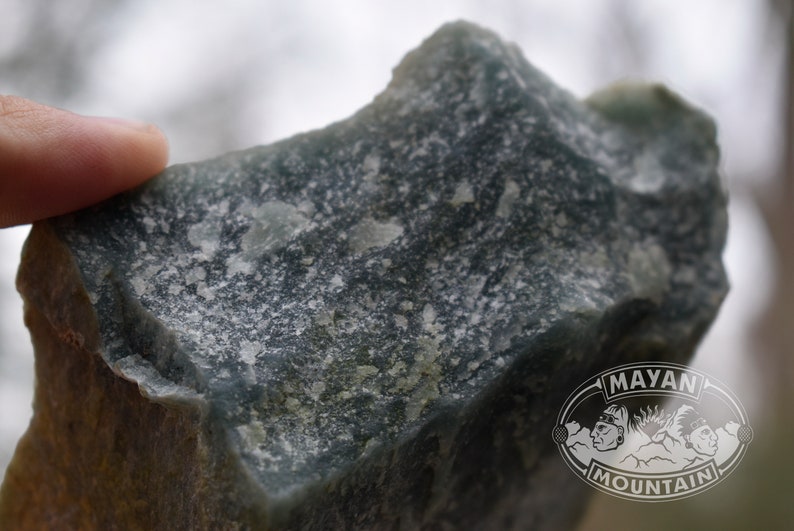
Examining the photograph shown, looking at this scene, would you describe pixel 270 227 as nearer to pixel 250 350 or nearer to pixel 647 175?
pixel 250 350

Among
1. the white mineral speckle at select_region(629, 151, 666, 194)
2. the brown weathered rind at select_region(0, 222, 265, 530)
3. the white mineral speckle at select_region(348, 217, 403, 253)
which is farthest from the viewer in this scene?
the white mineral speckle at select_region(629, 151, 666, 194)

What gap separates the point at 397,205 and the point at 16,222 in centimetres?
46

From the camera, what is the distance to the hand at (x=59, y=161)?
2.55 feet

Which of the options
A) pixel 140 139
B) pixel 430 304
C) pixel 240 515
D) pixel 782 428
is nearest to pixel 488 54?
pixel 430 304

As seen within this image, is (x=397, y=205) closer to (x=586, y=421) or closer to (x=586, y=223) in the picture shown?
(x=586, y=223)

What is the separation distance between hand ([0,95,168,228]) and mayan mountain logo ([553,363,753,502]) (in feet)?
2.00

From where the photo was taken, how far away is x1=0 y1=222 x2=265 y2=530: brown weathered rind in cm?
66

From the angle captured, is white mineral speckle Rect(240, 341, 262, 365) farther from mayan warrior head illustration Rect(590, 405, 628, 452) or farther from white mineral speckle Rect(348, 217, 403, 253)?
mayan warrior head illustration Rect(590, 405, 628, 452)

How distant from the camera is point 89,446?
802 millimetres

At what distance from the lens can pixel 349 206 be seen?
795mm

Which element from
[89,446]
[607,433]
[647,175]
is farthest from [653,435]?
[89,446]

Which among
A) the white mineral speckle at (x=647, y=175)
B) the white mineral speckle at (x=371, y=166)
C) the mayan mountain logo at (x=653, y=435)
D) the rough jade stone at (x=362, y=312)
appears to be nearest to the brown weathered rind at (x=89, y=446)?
the rough jade stone at (x=362, y=312)

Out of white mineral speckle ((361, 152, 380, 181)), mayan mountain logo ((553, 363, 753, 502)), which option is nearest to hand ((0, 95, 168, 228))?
white mineral speckle ((361, 152, 380, 181))

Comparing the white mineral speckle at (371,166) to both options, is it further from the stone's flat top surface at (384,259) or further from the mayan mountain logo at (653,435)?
the mayan mountain logo at (653,435)
